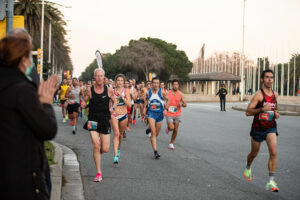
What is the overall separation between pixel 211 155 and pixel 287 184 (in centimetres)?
282

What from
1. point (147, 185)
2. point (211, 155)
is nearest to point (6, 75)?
point (147, 185)

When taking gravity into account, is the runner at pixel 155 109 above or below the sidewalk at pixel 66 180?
above

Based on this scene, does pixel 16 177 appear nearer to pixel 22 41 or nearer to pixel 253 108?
pixel 22 41

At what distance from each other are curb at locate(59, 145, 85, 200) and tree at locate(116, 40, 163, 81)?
6273 centimetres

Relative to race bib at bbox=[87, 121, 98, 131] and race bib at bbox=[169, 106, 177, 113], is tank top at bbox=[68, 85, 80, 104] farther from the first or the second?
race bib at bbox=[87, 121, 98, 131]

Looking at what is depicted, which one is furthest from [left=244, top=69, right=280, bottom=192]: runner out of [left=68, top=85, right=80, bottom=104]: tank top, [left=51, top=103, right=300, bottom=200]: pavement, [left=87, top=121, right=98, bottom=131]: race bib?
[left=68, top=85, right=80, bottom=104]: tank top

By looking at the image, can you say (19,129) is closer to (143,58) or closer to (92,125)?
(92,125)

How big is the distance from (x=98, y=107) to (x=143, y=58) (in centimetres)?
6495

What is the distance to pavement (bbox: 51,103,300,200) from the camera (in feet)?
18.0

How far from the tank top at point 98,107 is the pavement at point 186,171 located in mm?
1010

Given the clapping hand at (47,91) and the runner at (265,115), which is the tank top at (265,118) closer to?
the runner at (265,115)

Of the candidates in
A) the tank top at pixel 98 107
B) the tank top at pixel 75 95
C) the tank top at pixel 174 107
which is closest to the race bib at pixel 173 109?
the tank top at pixel 174 107

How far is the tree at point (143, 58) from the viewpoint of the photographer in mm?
70625

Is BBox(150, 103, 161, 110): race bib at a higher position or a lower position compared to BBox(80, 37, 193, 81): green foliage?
lower
